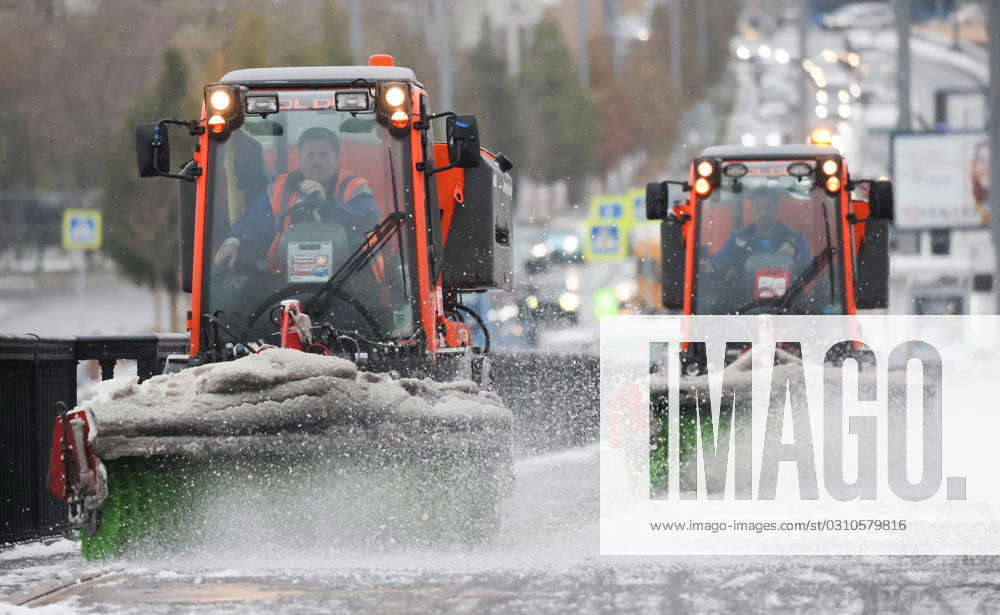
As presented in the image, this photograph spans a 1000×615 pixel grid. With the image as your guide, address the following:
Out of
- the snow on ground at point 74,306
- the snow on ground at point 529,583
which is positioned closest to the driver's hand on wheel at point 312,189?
the snow on ground at point 529,583

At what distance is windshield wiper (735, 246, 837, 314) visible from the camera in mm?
15078

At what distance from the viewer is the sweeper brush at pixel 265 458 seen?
975 centimetres

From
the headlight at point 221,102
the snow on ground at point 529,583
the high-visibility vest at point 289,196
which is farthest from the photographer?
the headlight at point 221,102

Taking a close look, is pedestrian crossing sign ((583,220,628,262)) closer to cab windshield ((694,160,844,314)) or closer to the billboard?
the billboard

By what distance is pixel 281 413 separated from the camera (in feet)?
32.1

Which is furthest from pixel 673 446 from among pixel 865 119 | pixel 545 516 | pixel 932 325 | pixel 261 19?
pixel 865 119

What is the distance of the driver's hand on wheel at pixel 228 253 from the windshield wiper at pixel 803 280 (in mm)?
4835

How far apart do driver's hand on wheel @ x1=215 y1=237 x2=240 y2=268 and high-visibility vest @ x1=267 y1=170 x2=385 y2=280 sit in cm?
21

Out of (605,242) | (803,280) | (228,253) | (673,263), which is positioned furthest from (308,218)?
(605,242)

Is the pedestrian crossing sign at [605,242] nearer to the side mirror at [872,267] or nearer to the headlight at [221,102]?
the side mirror at [872,267]

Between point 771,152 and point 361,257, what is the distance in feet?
16.6

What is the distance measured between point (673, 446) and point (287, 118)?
3104 mm

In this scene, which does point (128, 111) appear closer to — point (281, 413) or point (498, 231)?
point (498, 231)

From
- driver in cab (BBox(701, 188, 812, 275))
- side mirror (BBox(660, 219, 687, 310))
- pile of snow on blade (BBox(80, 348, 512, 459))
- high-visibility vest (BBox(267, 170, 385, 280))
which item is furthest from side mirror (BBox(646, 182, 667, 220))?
pile of snow on blade (BBox(80, 348, 512, 459))
